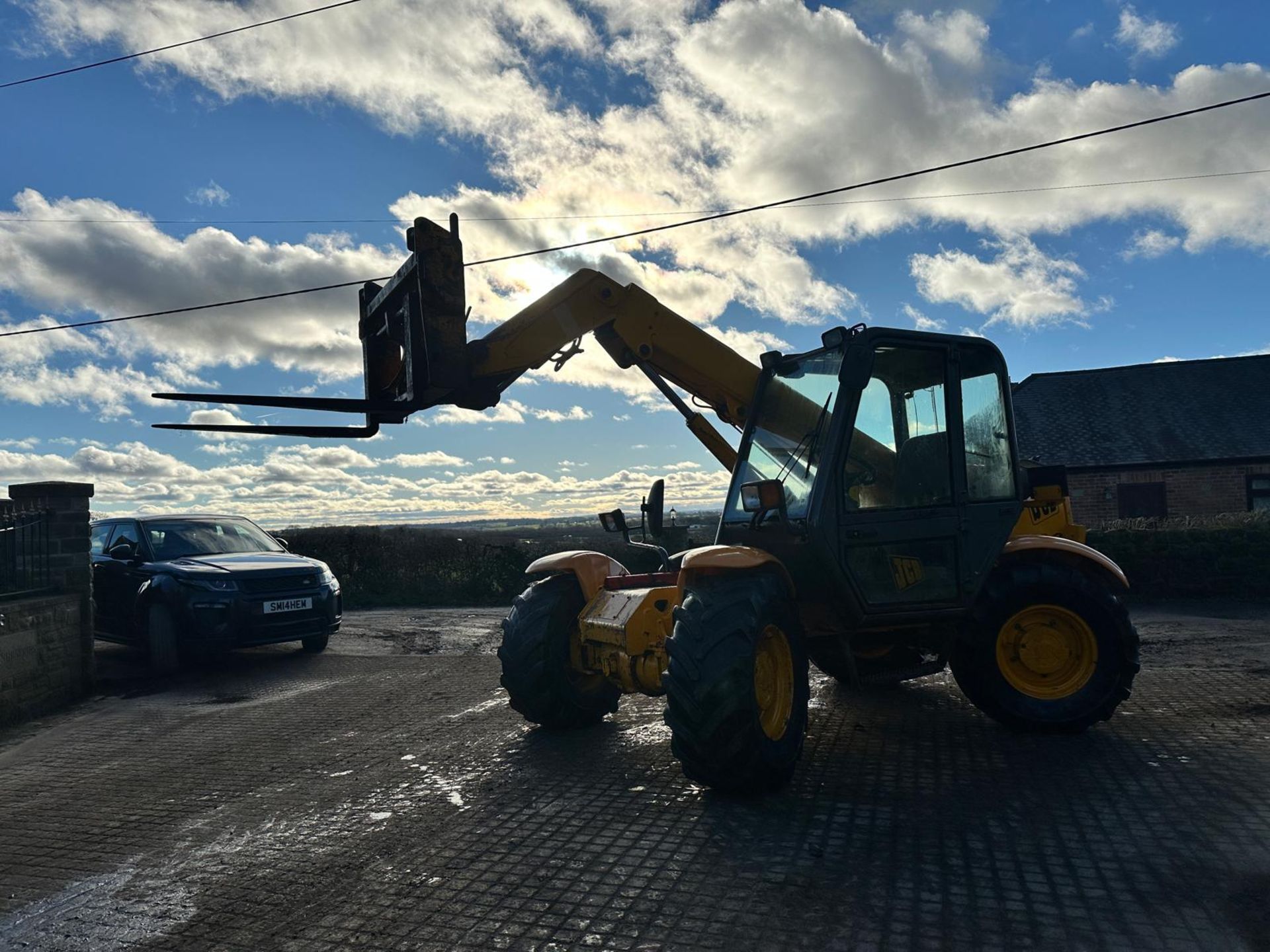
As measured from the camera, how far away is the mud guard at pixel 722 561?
15.0ft

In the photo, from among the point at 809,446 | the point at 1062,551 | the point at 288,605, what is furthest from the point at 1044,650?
the point at 288,605

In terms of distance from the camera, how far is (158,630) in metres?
9.10

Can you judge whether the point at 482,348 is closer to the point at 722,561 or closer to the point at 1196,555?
the point at 722,561

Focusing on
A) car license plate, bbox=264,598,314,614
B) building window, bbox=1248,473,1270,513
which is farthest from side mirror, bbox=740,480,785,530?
building window, bbox=1248,473,1270,513

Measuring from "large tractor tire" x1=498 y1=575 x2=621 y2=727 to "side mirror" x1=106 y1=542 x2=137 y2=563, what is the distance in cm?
577

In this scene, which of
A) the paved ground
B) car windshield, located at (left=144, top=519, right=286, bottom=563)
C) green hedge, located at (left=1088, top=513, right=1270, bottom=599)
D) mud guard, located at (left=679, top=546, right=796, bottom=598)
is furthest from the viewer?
green hedge, located at (left=1088, top=513, right=1270, bottom=599)

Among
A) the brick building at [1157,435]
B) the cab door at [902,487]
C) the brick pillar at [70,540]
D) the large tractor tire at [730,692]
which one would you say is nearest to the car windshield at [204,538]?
the brick pillar at [70,540]

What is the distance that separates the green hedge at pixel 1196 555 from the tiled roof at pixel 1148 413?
32.6 feet

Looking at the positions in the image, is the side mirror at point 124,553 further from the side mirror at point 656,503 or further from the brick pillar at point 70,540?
the side mirror at point 656,503

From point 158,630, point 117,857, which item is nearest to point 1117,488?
point 158,630

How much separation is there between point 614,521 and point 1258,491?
23.1 meters

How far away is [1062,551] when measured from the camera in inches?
225

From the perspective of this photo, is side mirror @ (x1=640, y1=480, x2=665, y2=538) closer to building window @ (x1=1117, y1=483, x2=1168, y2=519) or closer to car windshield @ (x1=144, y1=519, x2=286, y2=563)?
car windshield @ (x1=144, y1=519, x2=286, y2=563)

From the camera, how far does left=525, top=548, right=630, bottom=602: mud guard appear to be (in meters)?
5.91
